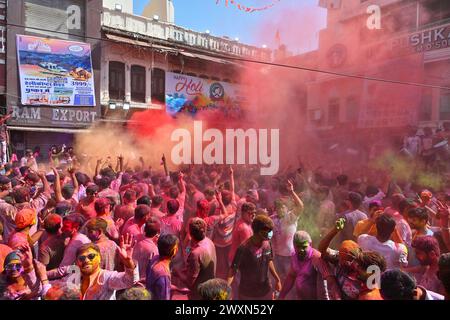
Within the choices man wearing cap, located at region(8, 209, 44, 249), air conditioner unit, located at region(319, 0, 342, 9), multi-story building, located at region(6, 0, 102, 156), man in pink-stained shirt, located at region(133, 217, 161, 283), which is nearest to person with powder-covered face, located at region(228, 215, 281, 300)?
man in pink-stained shirt, located at region(133, 217, 161, 283)

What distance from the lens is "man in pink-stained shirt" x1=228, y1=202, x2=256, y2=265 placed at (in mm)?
4199

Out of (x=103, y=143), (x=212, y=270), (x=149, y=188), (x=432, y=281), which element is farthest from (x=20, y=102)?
(x=432, y=281)

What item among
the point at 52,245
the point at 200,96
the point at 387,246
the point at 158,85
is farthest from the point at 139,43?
the point at 387,246

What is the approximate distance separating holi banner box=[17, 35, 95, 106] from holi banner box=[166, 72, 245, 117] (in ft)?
12.1

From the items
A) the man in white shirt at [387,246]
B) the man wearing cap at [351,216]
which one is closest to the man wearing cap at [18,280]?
the man in white shirt at [387,246]

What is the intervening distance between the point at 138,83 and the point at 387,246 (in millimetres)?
14706

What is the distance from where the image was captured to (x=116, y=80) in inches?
629

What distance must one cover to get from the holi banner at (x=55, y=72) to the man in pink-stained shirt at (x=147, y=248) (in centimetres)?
1217

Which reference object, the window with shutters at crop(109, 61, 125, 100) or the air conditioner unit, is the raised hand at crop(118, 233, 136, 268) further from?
the air conditioner unit

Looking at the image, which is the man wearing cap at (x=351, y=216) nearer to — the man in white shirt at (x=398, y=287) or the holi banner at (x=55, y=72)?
the man in white shirt at (x=398, y=287)

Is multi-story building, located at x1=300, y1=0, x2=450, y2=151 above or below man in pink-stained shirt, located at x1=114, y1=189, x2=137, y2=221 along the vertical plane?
above

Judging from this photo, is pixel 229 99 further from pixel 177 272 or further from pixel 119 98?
pixel 177 272

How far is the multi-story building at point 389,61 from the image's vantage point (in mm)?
13188
